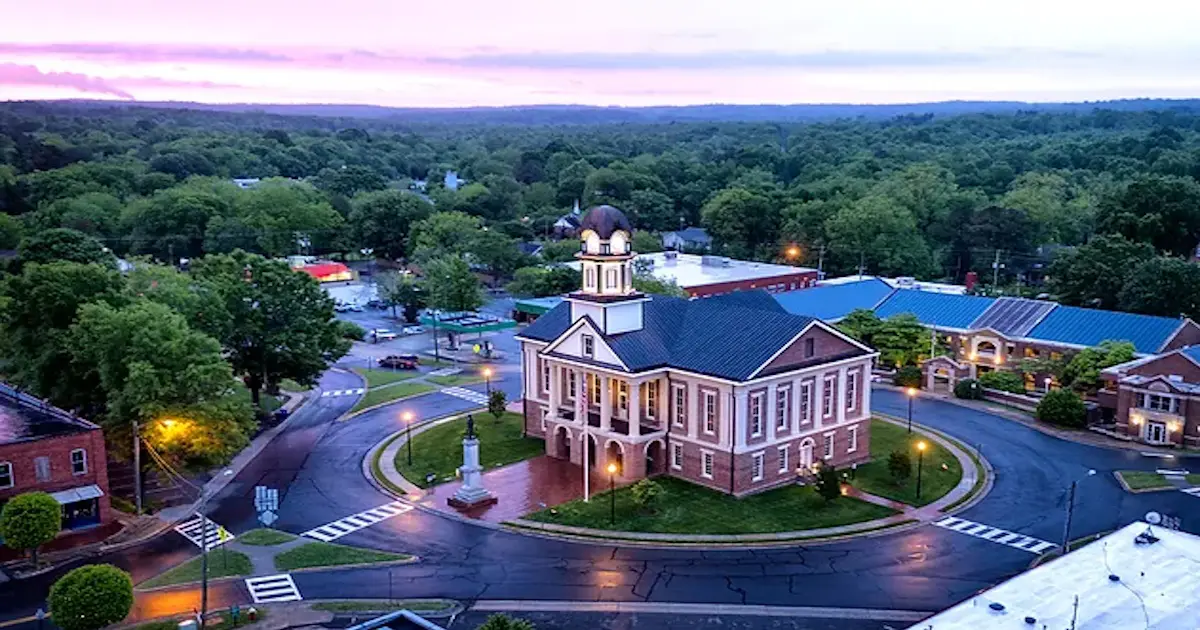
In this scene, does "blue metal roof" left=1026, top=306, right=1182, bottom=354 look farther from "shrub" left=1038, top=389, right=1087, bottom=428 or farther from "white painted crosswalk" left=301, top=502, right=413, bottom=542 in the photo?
"white painted crosswalk" left=301, top=502, right=413, bottom=542

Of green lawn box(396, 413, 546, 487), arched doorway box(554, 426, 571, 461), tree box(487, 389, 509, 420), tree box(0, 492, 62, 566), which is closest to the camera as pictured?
tree box(0, 492, 62, 566)

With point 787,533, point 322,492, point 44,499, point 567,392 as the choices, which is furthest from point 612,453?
point 44,499

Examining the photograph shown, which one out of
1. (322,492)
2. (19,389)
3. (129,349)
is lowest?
(322,492)

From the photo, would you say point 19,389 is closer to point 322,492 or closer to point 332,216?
point 322,492

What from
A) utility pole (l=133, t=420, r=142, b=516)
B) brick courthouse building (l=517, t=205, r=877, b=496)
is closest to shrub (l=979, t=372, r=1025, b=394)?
brick courthouse building (l=517, t=205, r=877, b=496)

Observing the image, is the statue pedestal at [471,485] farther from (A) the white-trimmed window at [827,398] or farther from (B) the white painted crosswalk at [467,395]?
(B) the white painted crosswalk at [467,395]

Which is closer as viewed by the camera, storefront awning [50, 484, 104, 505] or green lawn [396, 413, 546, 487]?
storefront awning [50, 484, 104, 505]

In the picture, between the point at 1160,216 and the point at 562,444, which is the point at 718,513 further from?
the point at 1160,216
